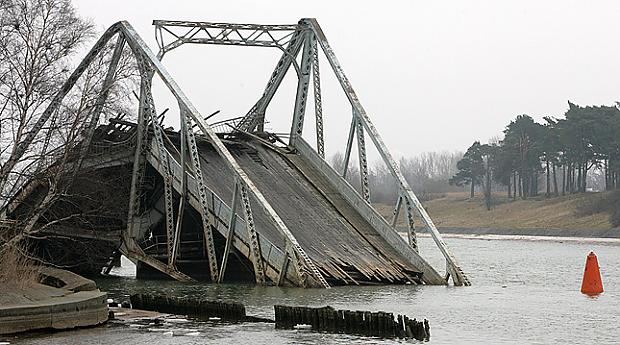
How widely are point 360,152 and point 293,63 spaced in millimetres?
5450

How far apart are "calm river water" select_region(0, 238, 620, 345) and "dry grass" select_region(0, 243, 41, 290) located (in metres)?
2.03

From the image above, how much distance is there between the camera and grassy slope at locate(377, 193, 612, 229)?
97.1 metres

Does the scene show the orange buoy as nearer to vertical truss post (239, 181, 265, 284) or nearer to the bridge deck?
the bridge deck

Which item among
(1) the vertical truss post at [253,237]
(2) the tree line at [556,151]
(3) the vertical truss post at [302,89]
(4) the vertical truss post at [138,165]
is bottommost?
(1) the vertical truss post at [253,237]

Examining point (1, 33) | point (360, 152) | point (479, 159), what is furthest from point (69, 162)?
point (479, 159)

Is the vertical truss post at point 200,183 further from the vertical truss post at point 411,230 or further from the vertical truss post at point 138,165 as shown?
the vertical truss post at point 411,230

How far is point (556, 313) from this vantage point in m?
25.7

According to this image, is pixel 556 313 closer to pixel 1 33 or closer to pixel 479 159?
pixel 1 33

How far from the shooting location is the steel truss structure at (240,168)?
105 feet

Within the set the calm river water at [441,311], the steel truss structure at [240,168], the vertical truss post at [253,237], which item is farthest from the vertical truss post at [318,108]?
the vertical truss post at [253,237]

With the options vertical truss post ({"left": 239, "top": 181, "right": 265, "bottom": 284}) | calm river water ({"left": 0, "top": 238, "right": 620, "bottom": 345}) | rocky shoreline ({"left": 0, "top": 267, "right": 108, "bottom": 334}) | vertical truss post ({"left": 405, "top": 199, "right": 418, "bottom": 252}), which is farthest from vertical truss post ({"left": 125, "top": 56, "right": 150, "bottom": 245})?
rocky shoreline ({"left": 0, "top": 267, "right": 108, "bottom": 334})

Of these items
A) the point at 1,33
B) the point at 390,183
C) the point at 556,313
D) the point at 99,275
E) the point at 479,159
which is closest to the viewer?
the point at 556,313

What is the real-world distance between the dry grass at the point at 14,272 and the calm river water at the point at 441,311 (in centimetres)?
203

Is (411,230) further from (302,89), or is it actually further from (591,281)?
(302,89)
